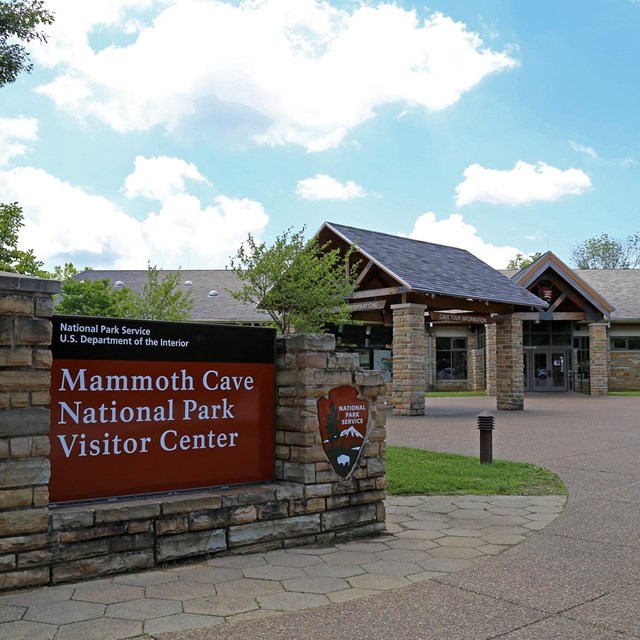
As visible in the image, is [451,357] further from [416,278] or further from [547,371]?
[416,278]

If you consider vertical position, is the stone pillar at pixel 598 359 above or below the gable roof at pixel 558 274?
below

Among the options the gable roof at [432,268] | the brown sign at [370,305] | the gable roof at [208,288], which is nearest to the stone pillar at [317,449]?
the gable roof at [432,268]

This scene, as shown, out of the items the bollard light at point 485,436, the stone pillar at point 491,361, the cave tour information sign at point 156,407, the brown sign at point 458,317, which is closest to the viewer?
the cave tour information sign at point 156,407

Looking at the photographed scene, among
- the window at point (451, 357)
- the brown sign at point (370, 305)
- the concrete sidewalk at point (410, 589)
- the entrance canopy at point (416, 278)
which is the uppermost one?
the entrance canopy at point (416, 278)

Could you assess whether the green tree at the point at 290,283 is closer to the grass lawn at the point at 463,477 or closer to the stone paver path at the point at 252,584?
the grass lawn at the point at 463,477

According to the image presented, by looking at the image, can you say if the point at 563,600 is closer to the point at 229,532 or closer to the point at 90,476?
the point at 229,532

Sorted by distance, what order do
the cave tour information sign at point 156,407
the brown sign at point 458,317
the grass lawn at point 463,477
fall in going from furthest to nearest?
1. the brown sign at point 458,317
2. the grass lawn at point 463,477
3. the cave tour information sign at point 156,407

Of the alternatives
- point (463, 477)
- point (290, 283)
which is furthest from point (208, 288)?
point (463, 477)

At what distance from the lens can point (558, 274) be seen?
31.1m

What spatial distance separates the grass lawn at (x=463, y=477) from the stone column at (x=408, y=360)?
8470mm

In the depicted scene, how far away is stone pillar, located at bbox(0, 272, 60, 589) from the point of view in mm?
4543

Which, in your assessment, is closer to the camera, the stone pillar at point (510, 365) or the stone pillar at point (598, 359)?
the stone pillar at point (510, 365)

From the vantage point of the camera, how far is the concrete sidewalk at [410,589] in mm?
3955

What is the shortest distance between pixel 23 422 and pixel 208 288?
115 feet
